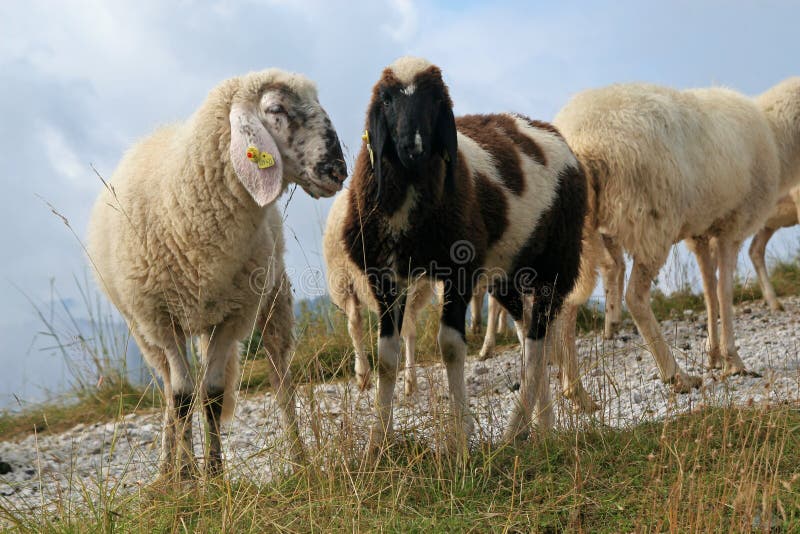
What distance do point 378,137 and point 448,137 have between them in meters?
0.40

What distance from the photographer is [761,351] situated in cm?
848

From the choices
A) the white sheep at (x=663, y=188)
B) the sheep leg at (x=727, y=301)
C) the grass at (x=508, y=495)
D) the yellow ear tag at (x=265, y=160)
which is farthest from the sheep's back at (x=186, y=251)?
the sheep leg at (x=727, y=301)

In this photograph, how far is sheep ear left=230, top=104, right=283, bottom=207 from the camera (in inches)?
178

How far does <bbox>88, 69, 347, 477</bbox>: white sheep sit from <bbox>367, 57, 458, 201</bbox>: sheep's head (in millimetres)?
300

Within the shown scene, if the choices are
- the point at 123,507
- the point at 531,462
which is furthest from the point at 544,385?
the point at 123,507

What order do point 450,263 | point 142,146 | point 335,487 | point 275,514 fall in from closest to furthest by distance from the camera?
1. point 275,514
2. point 335,487
3. point 450,263
4. point 142,146

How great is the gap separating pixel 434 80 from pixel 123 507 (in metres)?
2.74

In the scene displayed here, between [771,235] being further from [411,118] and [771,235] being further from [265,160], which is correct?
[265,160]

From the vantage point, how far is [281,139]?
4.68 m

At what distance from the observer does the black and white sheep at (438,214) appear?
4742 mm

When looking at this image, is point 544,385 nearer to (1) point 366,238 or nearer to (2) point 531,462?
(2) point 531,462

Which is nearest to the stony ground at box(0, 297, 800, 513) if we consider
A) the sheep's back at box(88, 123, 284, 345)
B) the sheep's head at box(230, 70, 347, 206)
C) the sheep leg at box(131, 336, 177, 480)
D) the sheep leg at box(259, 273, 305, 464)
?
the sheep leg at box(131, 336, 177, 480)

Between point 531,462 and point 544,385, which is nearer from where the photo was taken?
point 531,462

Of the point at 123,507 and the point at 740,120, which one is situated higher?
the point at 740,120
